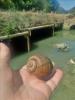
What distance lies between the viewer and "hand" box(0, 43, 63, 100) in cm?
74

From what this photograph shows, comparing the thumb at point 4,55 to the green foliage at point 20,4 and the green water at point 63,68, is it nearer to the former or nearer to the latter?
the green water at point 63,68

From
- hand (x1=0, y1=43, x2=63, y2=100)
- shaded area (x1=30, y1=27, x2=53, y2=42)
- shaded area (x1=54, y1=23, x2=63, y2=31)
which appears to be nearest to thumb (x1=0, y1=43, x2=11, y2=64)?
hand (x1=0, y1=43, x2=63, y2=100)

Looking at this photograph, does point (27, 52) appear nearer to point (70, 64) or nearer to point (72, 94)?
point (70, 64)

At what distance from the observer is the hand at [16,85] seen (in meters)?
0.74

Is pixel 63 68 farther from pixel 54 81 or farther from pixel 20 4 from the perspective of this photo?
pixel 20 4

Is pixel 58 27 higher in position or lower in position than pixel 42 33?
lower

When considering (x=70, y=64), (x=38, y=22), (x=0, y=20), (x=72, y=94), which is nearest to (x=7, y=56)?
(x=72, y=94)

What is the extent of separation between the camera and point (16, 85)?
793mm

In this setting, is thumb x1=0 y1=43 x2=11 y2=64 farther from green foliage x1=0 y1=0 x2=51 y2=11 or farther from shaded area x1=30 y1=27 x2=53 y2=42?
shaded area x1=30 y1=27 x2=53 y2=42

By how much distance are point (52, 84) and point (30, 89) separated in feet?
0.57

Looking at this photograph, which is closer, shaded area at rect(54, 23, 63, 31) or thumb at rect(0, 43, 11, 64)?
thumb at rect(0, 43, 11, 64)

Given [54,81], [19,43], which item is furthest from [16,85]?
[19,43]

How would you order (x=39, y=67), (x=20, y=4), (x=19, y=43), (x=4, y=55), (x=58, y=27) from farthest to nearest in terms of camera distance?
(x=20, y=4)
(x=58, y=27)
(x=19, y=43)
(x=39, y=67)
(x=4, y=55)

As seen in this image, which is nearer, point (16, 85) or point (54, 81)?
point (16, 85)
